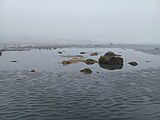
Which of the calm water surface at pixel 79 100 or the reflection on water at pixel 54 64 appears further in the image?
the reflection on water at pixel 54 64

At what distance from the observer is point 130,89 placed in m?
30.3

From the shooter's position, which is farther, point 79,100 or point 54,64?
point 54,64

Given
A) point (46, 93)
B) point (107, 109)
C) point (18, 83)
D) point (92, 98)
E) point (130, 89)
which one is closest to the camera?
point (107, 109)

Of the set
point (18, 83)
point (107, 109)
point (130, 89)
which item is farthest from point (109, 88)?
point (18, 83)

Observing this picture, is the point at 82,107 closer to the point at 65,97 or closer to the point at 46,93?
the point at 65,97

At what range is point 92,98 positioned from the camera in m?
25.6

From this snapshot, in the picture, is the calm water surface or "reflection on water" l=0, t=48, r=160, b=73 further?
"reflection on water" l=0, t=48, r=160, b=73

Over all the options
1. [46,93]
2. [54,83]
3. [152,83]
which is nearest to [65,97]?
[46,93]

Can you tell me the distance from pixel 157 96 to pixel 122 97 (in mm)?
4231

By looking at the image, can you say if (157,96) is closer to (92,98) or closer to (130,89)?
(130,89)

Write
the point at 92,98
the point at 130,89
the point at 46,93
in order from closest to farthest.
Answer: the point at 92,98 → the point at 46,93 → the point at 130,89

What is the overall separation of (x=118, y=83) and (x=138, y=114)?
1435 centimetres

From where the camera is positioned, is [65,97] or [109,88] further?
[109,88]

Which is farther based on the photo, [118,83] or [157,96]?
[118,83]
